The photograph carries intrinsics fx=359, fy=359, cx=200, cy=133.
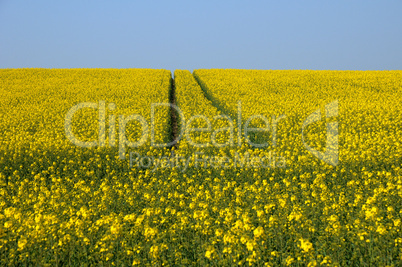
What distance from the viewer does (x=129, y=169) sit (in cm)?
1373

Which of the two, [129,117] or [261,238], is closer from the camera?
[261,238]

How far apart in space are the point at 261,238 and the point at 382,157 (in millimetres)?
8480

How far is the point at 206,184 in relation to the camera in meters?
11.7

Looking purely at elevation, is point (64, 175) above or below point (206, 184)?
above

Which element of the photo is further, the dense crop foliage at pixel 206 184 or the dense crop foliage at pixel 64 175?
the dense crop foliage at pixel 64 175

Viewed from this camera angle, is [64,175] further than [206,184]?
Yes

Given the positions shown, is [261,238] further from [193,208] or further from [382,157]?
[382,157]

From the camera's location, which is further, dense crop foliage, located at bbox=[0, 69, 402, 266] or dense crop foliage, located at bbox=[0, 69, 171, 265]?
dense crop foliage, located at bbox=[0, 69, 171, 265]

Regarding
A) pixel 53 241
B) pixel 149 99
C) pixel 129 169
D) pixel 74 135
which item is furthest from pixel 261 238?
pixel 149 99

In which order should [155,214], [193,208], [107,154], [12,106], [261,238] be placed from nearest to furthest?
[261,238] → [155,214] → [193,208] → [107,154] → [12,106]

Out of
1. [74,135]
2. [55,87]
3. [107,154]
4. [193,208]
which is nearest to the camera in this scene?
[193,208]

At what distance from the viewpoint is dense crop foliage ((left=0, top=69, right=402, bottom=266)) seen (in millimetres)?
6512

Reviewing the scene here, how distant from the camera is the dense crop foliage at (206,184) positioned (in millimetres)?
6512

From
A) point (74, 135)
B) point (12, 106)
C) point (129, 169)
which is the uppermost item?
point (12, 106)
